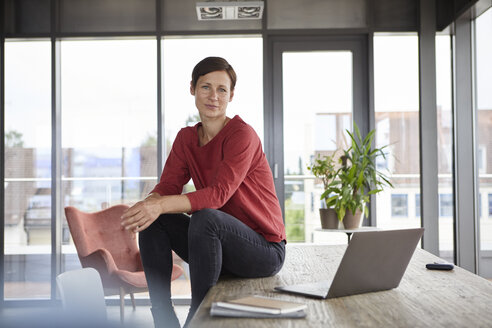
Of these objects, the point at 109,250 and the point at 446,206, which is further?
the point at 446,206

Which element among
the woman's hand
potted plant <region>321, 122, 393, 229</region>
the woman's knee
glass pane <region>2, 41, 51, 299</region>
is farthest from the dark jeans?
glass pane <region>2, 41, 51, 299</region>

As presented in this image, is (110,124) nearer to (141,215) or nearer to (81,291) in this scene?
(141,215)

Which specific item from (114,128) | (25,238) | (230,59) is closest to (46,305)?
(25,238)

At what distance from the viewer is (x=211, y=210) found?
184cm

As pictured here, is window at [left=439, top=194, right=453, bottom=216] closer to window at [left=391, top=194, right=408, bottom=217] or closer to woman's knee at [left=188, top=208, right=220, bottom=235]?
window at [left=391, top=194, right=408, bottom=217]

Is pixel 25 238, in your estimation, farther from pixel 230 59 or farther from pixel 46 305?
pixel 230 59

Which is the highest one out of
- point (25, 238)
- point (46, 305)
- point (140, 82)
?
point (140, 82)

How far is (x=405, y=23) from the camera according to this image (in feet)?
15.4

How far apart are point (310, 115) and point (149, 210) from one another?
3.00m

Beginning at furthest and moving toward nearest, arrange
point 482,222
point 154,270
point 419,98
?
point 419,98
point 482,222
point 154,270

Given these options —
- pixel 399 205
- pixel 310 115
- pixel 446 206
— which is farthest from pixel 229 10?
pixel 446 206

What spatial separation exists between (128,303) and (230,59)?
2143mm

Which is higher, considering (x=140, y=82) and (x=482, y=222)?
(x=140, y=82)

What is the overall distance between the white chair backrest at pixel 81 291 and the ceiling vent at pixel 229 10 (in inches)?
112
